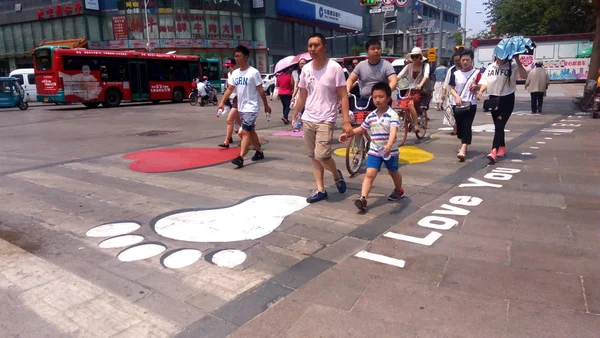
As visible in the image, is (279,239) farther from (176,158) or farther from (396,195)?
(176,158)

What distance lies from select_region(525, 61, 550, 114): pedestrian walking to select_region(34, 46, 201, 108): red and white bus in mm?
19398

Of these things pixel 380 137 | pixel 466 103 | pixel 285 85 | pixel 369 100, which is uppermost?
pixel 285 85

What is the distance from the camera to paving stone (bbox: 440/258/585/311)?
2924 mm

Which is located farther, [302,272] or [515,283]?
[302,272]

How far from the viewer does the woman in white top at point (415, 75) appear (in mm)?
8484

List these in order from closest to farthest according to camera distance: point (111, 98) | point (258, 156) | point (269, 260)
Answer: point (269, 260) < point (258, 156) < point (111, 98)

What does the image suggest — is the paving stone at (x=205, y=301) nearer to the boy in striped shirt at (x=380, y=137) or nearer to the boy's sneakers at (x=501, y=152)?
the boy in striped shirt at (x=380, y=137)

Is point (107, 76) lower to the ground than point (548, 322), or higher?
higher

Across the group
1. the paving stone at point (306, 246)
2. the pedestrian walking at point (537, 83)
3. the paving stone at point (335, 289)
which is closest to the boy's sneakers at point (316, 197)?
the paving stone at point (306, 246)

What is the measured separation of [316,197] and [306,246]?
4.16 feet

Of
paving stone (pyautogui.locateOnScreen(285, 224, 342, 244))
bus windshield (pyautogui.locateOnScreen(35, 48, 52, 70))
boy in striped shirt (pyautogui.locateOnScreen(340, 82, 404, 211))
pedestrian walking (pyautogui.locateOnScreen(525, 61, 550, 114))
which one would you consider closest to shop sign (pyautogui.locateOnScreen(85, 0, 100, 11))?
bus windshield (pyautogui.locateOnScreen(35, 48, 52, 70))

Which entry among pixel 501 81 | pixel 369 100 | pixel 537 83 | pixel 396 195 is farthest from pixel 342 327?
pixel 537 83

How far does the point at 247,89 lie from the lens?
278 inches

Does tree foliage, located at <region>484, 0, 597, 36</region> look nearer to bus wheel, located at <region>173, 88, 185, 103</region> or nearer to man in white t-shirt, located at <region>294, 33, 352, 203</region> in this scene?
bus wheel, located at <region>173, 88, 185, 103</region>
